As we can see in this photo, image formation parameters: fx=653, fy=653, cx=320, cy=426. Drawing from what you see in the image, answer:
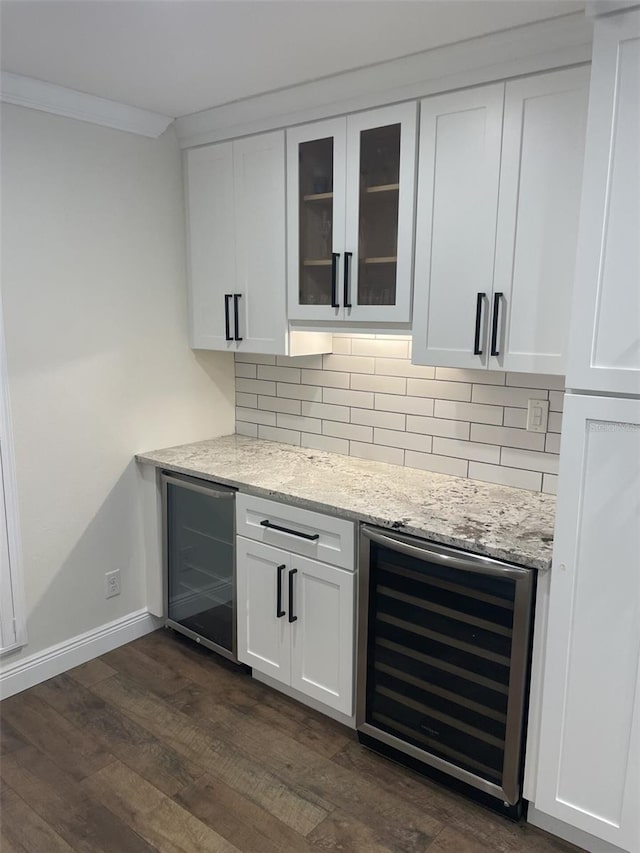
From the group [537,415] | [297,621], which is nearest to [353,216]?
[537,415]

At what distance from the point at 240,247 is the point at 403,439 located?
43.2 inches

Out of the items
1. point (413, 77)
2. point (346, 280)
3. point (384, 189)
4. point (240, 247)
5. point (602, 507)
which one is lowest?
point (602, 507)

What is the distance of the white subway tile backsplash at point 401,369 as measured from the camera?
271cm

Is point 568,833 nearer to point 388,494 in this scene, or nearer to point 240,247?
point 388,494

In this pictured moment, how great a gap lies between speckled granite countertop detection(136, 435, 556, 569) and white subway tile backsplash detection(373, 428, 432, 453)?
0.10 meters

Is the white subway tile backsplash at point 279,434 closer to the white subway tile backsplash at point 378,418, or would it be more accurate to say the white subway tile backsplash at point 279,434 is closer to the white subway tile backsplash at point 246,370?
the white subway tile backsplash at point 246,370

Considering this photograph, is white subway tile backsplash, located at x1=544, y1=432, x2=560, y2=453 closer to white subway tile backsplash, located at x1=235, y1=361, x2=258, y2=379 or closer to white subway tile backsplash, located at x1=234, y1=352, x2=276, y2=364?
white subway tile backsplash, located at x1=234, y1=352, x2=276, y2=364

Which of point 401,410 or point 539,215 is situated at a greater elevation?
point 539,215

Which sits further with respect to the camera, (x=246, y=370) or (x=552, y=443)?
(x=246, y=370)

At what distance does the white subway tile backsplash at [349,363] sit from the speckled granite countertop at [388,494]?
1.33ft

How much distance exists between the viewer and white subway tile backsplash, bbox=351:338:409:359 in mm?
2768

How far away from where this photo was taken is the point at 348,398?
299 centimetres

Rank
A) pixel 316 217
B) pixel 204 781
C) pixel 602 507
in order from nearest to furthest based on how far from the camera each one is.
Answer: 1. pixel 602 507
2. pixel 204 781
3. pixel 316 217

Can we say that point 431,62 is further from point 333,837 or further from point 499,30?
point 333,837
